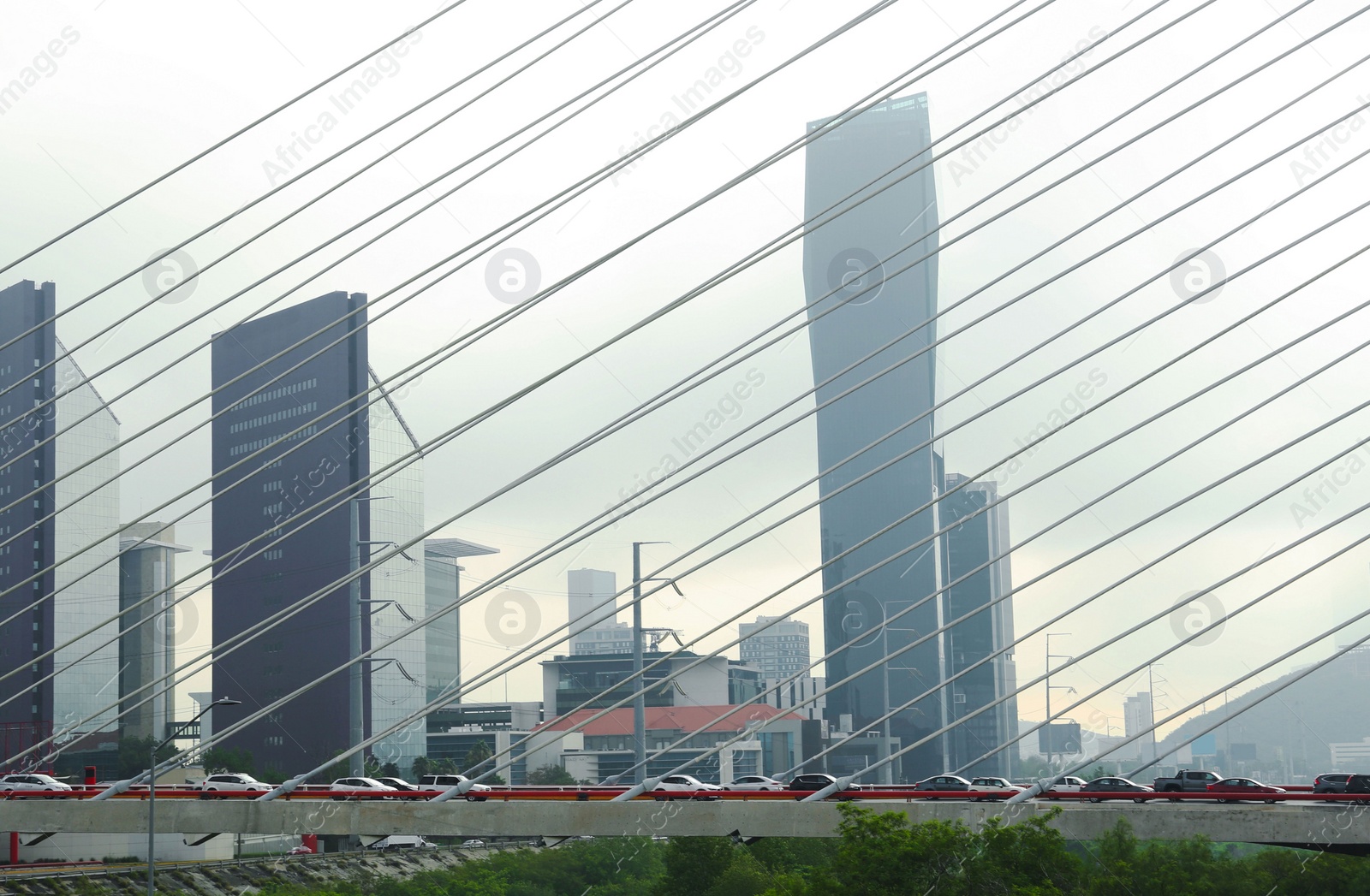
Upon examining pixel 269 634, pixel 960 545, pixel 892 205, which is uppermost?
pixel 892 205

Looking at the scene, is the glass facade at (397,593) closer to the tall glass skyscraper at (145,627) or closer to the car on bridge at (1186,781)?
the tall glass skyscraper at (145,627)

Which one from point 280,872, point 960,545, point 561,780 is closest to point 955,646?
point 960,545

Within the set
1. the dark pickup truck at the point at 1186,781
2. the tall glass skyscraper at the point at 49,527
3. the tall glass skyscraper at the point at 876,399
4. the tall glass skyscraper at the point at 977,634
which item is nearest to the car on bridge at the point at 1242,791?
the dark pickup truck at the point at 1186,781

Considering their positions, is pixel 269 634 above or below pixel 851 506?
below

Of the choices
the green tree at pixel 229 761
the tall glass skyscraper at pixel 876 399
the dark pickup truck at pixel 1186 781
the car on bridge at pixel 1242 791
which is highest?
the tall glass skyscraper at pixel 876 399

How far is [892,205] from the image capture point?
6644 inches

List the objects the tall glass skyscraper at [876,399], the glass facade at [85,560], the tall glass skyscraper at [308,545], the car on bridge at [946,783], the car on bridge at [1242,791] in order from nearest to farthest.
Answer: the car on bridge at [1242,791] → the car on bridge at [946,783] → the glass facade at [85,560] → the tall glass skyscraper at [308,545] → the tall glass skyscraper at [876,399]

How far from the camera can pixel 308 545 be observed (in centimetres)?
8506

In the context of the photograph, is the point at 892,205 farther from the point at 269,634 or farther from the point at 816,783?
the point at 816,783

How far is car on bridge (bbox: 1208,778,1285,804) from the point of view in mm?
16641

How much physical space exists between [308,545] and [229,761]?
17367mm

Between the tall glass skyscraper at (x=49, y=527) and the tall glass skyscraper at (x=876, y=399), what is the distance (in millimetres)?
75227

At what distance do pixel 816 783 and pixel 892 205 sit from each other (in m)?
149

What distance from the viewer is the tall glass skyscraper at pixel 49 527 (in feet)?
244
